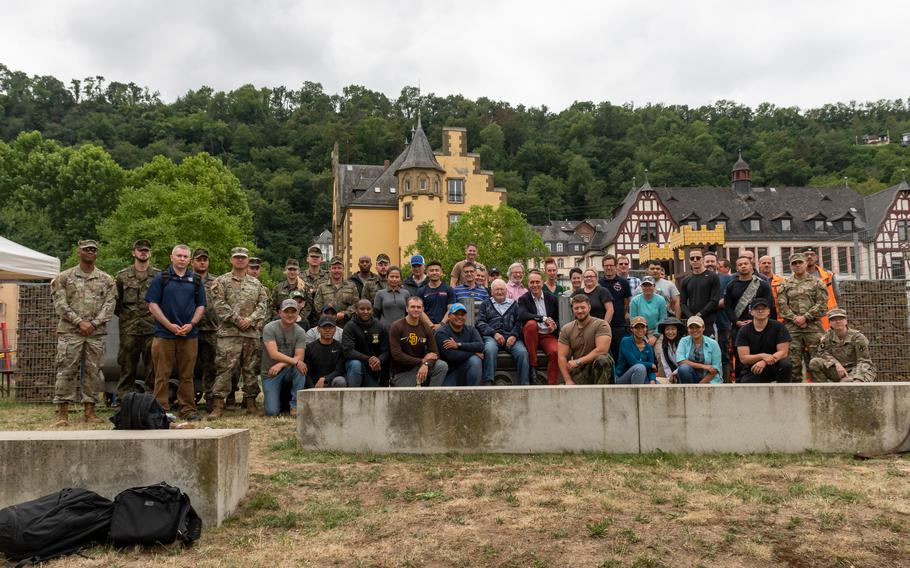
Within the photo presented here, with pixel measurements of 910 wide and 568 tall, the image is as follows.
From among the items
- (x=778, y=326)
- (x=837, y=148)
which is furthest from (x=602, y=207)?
(x=778, y=326)

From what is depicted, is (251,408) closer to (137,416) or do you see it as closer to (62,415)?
(62,415)

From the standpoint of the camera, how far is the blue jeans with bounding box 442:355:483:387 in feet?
26.1

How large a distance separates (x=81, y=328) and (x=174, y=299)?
107 cm

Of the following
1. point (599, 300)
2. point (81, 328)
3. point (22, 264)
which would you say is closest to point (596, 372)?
point (599, 300)

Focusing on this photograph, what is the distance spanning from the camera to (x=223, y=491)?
13.9 feet

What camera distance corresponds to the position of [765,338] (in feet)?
25.1

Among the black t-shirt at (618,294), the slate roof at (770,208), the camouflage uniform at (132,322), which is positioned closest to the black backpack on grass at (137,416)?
the camouflage uniform at (132,322)

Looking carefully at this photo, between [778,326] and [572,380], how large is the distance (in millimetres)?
2494

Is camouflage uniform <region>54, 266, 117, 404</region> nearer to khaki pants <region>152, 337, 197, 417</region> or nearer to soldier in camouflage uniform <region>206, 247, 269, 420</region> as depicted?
khaki pants <region>152, 337, 197, 417</region>

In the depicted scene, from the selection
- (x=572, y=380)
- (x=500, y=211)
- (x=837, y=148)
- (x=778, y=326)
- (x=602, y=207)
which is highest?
(x=837, y=148)

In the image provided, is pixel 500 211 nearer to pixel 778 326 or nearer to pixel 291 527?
pixel 778 326

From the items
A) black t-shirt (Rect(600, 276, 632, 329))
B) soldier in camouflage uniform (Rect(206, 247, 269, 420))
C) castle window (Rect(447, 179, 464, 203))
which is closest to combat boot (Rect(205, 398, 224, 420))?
soldier in camouflage uniform (Rect(206, 247, 269, 420))

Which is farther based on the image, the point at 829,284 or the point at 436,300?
the point at 829,284

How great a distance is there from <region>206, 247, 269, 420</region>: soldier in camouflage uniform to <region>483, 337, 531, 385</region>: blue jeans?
3.03m
